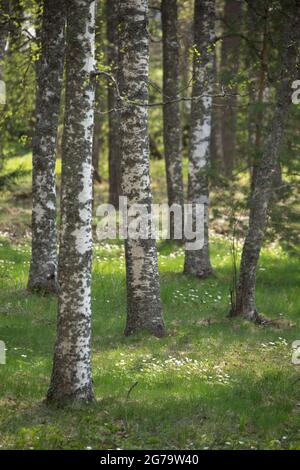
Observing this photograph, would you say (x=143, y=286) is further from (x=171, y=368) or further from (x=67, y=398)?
(x=67, y=398)

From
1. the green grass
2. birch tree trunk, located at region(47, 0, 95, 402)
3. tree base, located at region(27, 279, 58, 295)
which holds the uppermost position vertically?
birch tree trunk, located at region(47, 0, 95, 402)

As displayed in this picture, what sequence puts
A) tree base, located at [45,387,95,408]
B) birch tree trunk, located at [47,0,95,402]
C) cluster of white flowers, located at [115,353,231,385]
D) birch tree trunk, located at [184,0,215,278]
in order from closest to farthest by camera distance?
birch tree trunk, located at [47,0,95,402], tree base, located at [45,387,95,408], cluster of white flowers, located at [115,353,231,385], birch tree trunk, located at [184,0,215,278]

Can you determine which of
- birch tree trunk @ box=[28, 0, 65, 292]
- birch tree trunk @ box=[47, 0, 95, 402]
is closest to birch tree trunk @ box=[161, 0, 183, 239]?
birch tree trunk @ box=[28, 0, 65, 292]

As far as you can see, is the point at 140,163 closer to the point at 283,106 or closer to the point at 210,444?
the point at 283,106

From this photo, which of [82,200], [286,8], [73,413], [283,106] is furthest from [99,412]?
[286,8]

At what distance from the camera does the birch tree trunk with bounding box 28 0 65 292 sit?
14234 millimetres

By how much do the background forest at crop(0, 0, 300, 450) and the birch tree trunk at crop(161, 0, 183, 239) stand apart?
42mm

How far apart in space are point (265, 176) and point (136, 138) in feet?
9.98

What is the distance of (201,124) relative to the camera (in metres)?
16.8

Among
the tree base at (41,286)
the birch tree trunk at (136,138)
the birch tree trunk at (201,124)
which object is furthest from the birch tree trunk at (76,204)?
the birch tree trunk at (201,124)

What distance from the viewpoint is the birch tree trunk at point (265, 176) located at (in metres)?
13.6

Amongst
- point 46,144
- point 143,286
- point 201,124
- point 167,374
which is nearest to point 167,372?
point 167,374

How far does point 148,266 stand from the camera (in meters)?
12.5

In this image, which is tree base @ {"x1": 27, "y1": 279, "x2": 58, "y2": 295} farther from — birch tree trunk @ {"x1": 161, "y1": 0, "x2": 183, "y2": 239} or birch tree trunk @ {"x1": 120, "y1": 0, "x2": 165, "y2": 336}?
birch tree trunk @ {"x1": 161, "y1": 0, "x2": 183, "y2": 239}
